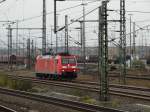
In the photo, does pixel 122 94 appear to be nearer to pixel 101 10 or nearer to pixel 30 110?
pixel 101 10

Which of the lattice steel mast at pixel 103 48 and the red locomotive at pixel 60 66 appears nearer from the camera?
the lattice steel mast at pixel 103 48

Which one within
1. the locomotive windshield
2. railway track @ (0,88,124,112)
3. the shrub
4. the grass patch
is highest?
the locomotive windshield

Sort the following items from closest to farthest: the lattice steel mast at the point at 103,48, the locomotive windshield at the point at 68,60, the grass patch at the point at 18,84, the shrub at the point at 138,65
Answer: the lattice steel mast at the point at 103,48, the grass patch at the point at 18,84, the locomotive windshield at the point at 68,60, the shrub at the point at 138,65

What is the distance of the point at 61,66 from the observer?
141 ft

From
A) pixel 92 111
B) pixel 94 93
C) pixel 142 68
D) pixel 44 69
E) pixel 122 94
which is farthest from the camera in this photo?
pixel 142 68

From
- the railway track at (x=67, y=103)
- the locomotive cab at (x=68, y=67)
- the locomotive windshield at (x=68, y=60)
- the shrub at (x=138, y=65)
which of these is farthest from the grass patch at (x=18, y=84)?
the shrub at (x=138, y=65)

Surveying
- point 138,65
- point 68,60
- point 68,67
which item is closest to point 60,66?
point 68,67

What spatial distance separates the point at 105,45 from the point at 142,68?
151ft

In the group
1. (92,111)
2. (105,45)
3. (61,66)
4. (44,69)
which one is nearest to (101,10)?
(105,45)

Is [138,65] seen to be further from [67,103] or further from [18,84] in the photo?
[67,103]

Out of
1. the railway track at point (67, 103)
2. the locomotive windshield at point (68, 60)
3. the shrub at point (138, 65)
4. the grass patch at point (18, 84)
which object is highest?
the locomotive windshield at point (68, 60)

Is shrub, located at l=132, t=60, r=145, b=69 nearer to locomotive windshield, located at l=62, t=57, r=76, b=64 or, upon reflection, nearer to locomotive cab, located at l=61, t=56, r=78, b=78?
locomotive windshield, located at l=62, t=57, r=76, b=64

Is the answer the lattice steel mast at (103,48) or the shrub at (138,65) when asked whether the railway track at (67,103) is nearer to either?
the lattice steel mast at (103,48)

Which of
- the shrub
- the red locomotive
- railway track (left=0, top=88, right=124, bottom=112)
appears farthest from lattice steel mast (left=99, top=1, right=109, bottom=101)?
the shrub
